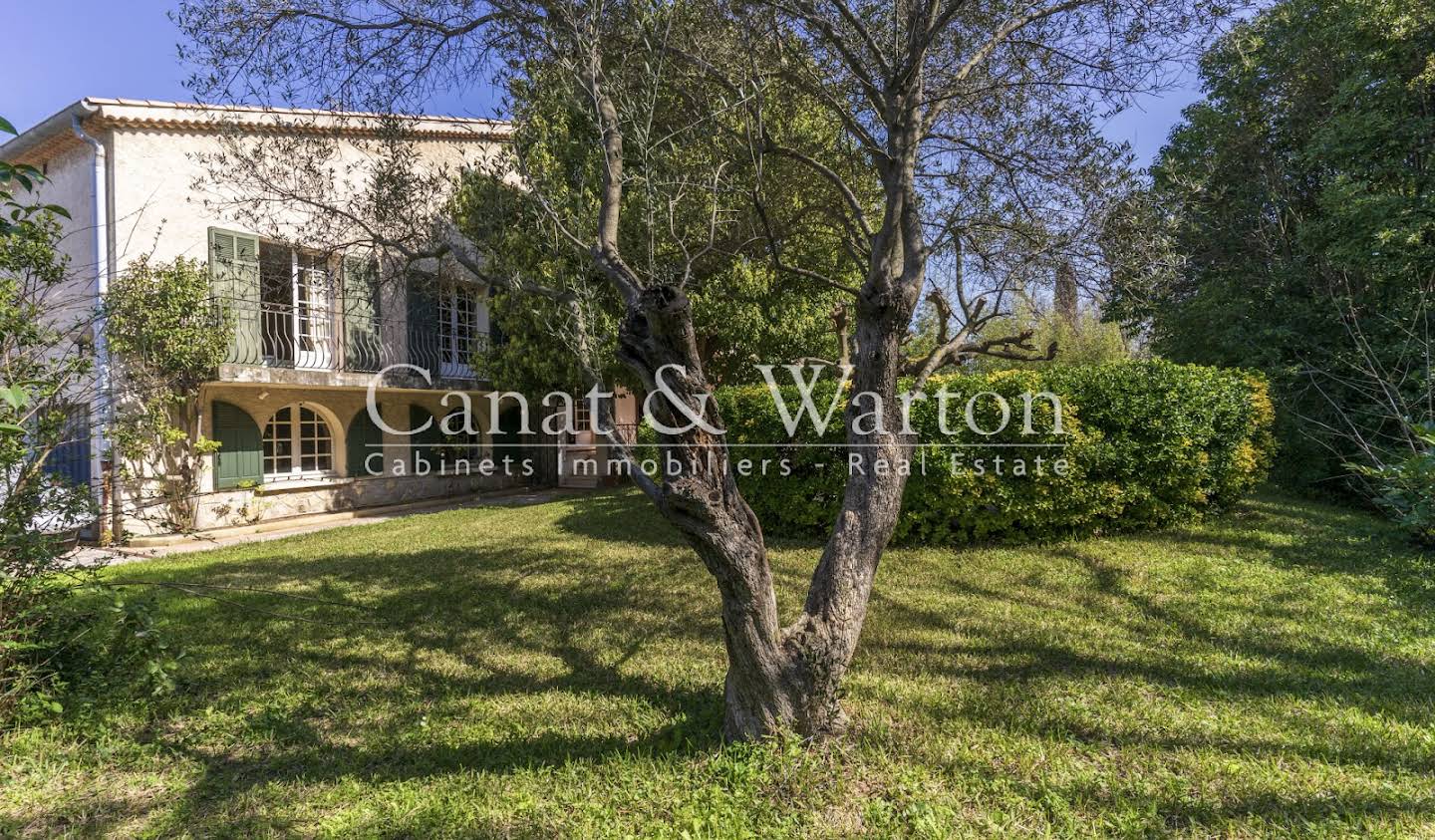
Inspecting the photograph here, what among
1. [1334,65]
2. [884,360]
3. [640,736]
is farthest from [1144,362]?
[640,736]

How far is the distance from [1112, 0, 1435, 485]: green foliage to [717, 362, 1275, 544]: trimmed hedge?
987 mm

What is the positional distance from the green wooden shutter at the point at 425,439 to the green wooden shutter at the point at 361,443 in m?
0.80

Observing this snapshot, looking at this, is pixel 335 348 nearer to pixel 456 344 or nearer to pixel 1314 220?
pixel 456 344

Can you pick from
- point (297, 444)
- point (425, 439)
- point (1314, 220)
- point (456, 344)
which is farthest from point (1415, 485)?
point (297, 444)

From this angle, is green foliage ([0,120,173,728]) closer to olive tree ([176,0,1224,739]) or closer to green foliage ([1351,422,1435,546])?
olive tree ([176,0,1224,739])

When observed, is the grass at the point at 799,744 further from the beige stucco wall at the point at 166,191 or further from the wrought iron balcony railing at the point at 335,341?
the beige stucco wall at the point at 166,191

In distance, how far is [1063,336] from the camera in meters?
20.4

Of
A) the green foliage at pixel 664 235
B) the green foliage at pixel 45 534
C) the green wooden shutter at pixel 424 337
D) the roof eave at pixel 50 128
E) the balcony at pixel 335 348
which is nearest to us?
the green foliage at pixel 45 534

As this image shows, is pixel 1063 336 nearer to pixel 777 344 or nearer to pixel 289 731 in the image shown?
pixel 777 344

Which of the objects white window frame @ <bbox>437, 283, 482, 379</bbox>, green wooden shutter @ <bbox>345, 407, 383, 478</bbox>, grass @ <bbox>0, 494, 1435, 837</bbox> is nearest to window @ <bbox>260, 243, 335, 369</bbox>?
green wooden shutter @ <bbox>345, 407, 383, 478</bbox>

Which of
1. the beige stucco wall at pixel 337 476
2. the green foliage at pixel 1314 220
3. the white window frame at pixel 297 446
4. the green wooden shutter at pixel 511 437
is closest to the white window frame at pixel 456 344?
the beige stucco wall at pixel 337 476

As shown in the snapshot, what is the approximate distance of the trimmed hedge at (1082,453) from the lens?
6836 millimetres

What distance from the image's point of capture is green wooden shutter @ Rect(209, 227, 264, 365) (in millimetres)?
9109

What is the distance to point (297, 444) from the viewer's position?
11.2 metres
